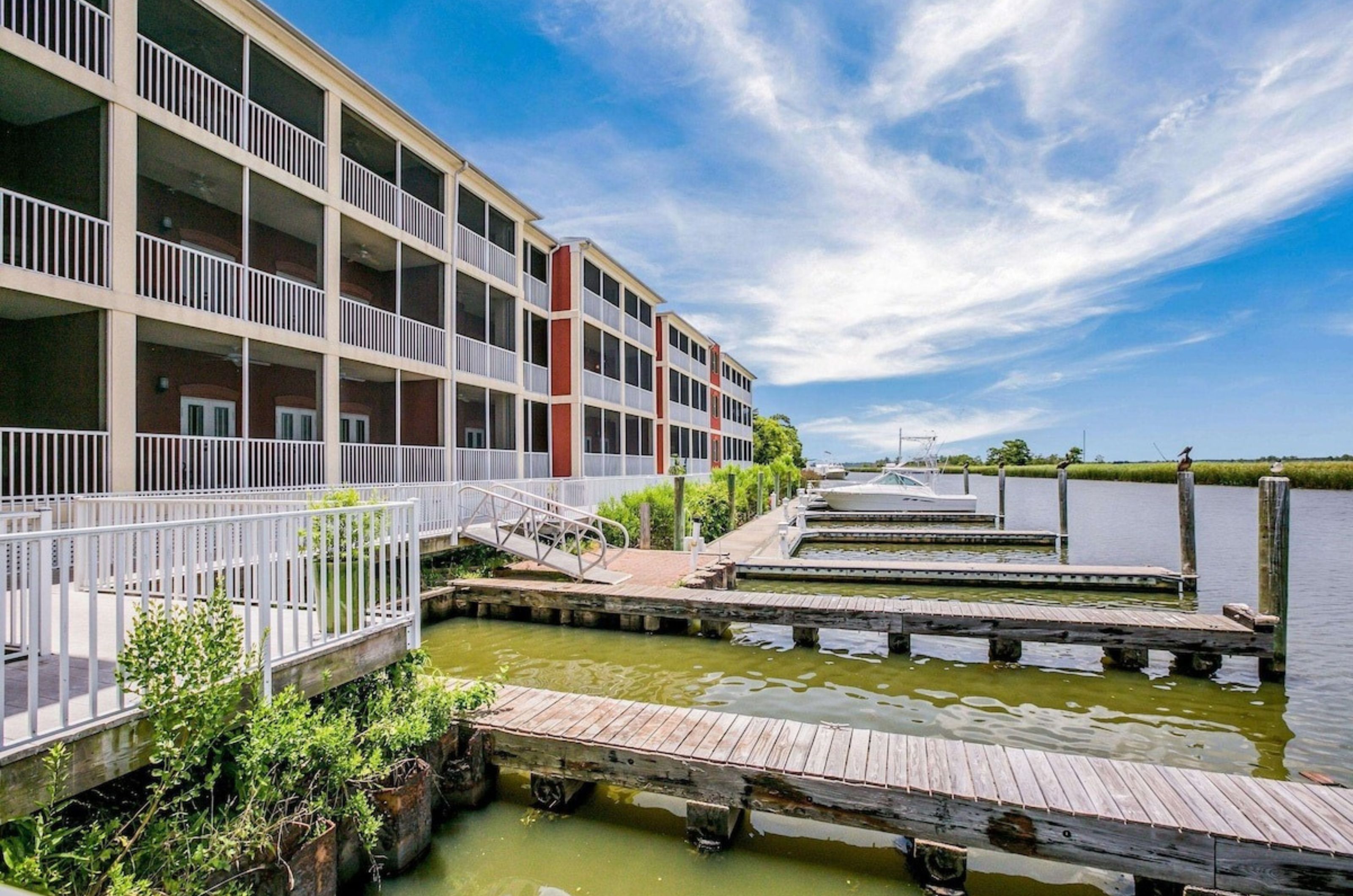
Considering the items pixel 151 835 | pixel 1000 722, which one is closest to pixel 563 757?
pixel 151 835

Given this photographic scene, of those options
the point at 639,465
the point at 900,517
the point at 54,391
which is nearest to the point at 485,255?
the point at 54,391

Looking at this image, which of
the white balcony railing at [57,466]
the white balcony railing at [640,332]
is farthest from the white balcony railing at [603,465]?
the white balcony railing at [57,466]

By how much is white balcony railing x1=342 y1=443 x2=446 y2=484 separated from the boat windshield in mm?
23005

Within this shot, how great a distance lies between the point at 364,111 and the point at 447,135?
8.15 feet

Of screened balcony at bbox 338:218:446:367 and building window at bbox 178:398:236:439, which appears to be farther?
screened balcony at bbox 338:218:446:367

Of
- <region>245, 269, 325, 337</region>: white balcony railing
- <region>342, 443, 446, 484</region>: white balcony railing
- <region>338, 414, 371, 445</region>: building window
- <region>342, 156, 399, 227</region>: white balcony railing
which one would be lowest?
<region>342, 443, 446, 484</region>: white balcony railing

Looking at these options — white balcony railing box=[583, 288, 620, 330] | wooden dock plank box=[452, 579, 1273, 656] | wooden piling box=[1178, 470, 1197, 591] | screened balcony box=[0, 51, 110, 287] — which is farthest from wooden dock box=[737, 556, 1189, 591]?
screened balcony box=[0, 51, 110, 287]

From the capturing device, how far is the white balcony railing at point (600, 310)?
22.3m

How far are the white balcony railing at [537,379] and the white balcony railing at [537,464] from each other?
1.92 meters

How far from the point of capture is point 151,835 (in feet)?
10.6

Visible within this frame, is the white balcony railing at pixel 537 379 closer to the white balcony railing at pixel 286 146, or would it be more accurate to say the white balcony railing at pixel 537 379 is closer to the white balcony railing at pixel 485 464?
the white balcony railing at pixel 485 464

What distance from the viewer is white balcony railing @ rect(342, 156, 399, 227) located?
13102mm

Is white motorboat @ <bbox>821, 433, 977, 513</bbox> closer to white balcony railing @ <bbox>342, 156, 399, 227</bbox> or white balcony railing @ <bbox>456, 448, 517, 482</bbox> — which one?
white balcony railing @ <bbox>456, 448, 517, 482</bbox>

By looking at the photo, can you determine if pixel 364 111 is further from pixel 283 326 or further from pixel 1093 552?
pixel 1093 552
